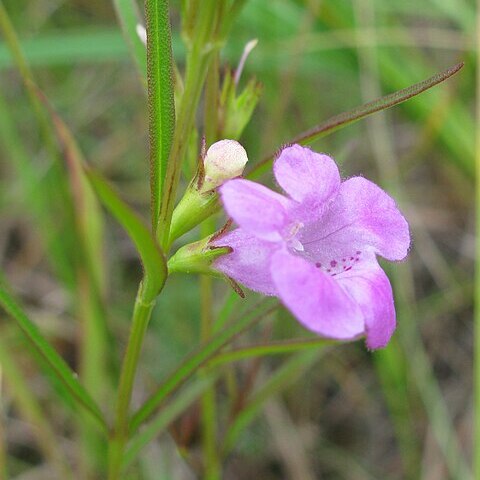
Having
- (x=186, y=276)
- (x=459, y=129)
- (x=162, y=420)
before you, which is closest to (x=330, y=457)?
(x=186, y=276)

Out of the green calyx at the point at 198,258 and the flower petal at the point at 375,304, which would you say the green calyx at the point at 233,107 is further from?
the flower petal at the point at 375,304

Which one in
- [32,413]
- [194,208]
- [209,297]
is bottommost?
[32,413]

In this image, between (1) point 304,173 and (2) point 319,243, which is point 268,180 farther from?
(1) point 304,173

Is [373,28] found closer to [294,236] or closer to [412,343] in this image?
[412,343]

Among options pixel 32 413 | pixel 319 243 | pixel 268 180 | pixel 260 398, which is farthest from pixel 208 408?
pixel 268 180

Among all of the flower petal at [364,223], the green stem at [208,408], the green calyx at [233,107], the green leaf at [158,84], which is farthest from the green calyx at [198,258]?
the green stem at [208,408]

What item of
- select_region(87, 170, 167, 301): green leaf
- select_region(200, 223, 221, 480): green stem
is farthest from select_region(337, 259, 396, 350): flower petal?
select_region(200, 223, 221, 480): green stem

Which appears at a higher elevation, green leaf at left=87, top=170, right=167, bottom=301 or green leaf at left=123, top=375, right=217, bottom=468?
green leaf at left=87, top=170, right=167, bottom=301

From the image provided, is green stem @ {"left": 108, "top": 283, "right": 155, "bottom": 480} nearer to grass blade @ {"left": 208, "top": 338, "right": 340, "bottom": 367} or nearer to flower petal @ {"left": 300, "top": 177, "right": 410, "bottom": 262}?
grass blade @ {"left": 208, "top": 338, "right": 340, "bottom": 367}
